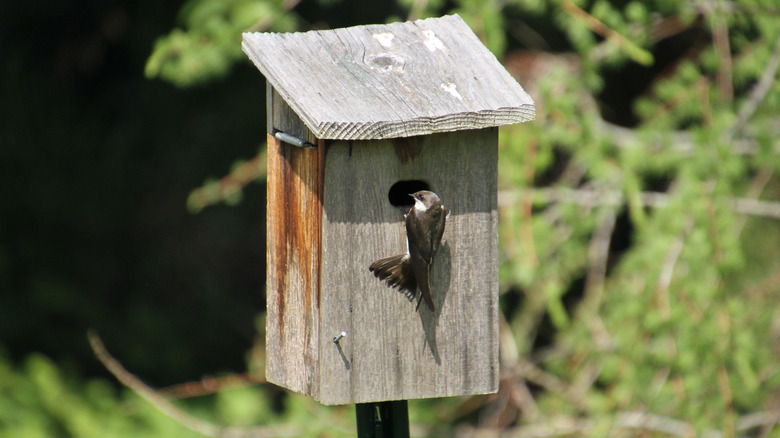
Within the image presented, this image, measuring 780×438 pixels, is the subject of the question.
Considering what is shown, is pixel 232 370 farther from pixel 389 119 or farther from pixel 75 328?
pixel 389 119

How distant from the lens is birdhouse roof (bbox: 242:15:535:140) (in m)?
1.80

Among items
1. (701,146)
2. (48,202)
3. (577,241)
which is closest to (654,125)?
(701,146)

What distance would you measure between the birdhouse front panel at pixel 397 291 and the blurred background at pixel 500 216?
1339mm

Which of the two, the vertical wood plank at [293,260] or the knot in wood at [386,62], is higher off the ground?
the knot in wood at [386,62]

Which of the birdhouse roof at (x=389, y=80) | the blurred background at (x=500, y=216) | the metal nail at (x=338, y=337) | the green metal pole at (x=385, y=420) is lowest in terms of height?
the blurred background at (x=500, y=216)

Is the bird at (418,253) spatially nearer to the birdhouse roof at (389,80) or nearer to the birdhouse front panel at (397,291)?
the birdhouse front panel at (397,291)

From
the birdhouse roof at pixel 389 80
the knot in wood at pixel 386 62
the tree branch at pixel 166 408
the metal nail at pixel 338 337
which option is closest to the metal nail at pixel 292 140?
the birdhouse roof at pixel 389 80

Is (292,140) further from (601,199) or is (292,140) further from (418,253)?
(601,199)

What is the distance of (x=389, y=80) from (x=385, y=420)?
2.43 feet

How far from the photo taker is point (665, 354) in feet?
10.8

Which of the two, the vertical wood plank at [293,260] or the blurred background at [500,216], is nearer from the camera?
the vertical wood plank at [293,260]

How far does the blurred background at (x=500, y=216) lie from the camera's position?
10.9 ft

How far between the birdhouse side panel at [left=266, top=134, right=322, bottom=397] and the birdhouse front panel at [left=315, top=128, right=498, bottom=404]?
0.04m

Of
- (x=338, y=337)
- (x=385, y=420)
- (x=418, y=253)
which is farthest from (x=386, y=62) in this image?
(x=385, y=420)
